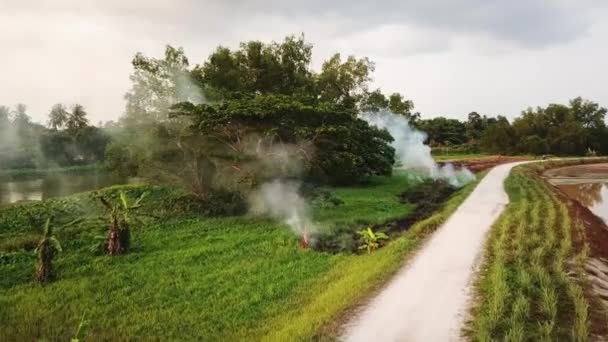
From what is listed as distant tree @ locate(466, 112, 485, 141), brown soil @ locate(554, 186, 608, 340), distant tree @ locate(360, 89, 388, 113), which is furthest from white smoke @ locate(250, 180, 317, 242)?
distant tree @ locate(466, 112, 485, 141)

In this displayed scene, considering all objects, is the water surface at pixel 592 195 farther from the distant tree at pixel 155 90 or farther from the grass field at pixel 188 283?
the distant tree at pixel 155 90

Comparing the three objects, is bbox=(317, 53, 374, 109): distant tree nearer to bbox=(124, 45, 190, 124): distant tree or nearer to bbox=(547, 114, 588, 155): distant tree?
bbox=(124, 45, 190, 124): distant tree

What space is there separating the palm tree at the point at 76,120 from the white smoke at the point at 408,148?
5581cm

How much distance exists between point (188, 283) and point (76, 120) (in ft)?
255

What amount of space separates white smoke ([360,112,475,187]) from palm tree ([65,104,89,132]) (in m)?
55.8

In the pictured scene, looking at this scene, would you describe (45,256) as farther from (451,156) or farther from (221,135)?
(451,156)

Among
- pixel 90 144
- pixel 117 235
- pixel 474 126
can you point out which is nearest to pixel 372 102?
pixel 117 235

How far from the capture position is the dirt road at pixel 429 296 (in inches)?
310

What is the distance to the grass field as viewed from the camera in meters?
8.65

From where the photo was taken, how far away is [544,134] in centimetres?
7525

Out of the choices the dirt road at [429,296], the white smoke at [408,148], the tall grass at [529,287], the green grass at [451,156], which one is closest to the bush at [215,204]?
the dirt road at [429,296]

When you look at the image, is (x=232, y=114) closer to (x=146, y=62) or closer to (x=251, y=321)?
(x=146, y=62)

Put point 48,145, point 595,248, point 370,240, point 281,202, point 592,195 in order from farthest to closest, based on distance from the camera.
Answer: point 48,145 < point 592,195 < point 281,202 < point 370,240 < point 595,248

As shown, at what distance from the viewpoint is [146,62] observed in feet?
71.8
